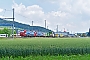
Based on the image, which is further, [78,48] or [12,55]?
[78,48]

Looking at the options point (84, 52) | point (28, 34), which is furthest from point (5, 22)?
point (84, 52)

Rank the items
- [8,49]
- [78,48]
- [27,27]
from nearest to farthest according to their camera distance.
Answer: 1. [8,49]
2. [78,48]
3. [27,27]

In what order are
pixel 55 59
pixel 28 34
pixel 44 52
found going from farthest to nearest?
pixel 28 34 < pixel 44 52 < pixel 55 59

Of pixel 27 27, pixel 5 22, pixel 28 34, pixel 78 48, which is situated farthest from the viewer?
pixel 27 27

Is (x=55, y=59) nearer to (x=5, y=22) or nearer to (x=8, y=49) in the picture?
(x=8, y=49)

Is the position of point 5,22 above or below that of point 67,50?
above

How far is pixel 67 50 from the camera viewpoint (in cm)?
2622

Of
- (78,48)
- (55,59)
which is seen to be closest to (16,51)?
(55,59)

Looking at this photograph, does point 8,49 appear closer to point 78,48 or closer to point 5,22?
point 78,48

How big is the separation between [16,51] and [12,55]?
569mm

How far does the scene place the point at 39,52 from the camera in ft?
80.1

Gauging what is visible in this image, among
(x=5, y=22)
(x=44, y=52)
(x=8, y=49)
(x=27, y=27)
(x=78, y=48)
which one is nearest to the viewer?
(x=8, y=49)

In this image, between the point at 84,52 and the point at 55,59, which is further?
the point at 84,52

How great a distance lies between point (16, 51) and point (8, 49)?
813 millimetres
